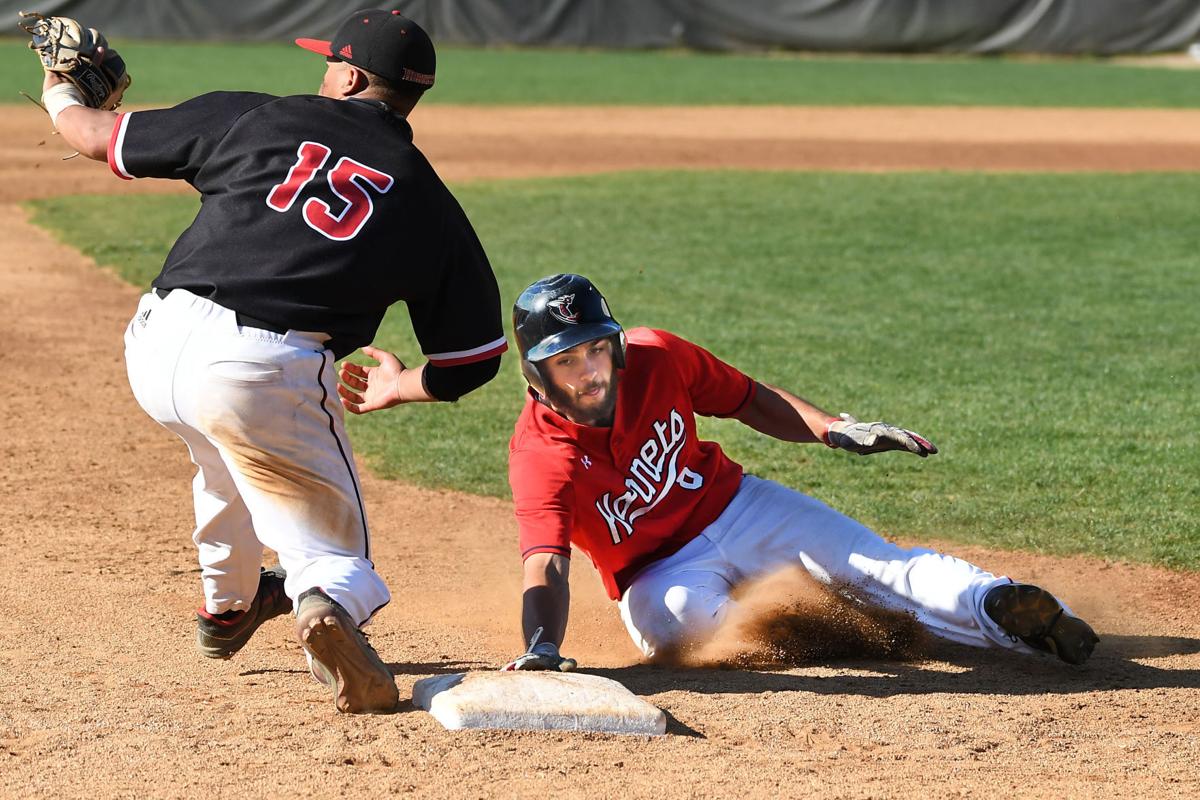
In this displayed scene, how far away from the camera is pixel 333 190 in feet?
11.1

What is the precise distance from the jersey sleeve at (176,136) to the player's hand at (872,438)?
178 cm

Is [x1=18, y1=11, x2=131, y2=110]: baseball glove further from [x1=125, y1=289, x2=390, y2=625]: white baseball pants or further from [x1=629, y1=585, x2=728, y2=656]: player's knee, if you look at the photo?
[x1=629, y1=585, x2=728, y2=656]: player's knee

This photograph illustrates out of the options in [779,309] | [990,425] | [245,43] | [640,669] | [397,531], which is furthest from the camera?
[245,43]

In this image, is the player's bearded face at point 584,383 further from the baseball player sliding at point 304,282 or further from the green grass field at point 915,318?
the green grass field at point 915,318

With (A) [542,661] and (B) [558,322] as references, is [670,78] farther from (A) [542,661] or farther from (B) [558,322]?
(A) [542,661]

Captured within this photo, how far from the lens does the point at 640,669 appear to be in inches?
161

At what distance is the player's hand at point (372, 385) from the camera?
12.9 feet

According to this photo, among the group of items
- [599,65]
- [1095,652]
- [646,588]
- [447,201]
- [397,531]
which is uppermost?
[599,65]

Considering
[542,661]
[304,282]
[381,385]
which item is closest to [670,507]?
[542,661]

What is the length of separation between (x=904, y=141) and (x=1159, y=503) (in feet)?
42.7

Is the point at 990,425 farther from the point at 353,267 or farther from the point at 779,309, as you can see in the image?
the point at 353,267

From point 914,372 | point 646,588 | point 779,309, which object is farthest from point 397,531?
point 779,309

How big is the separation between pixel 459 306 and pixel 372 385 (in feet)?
1.65

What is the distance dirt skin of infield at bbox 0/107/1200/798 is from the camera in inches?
126
